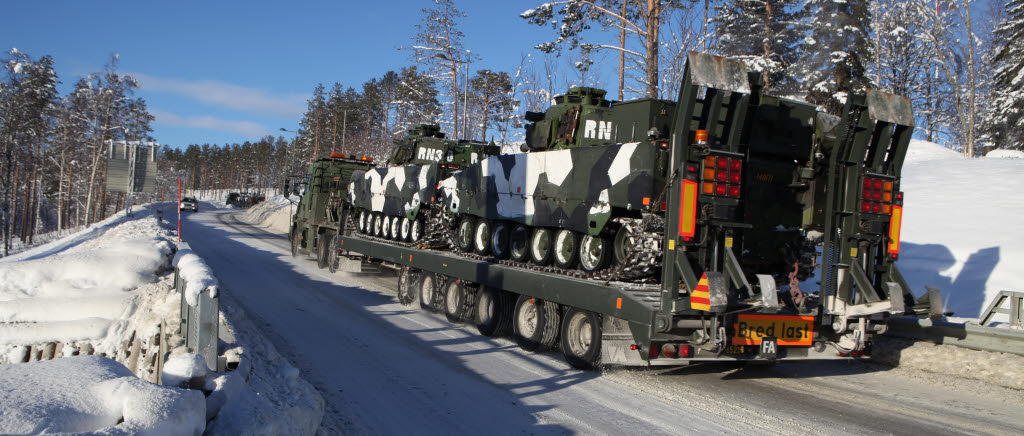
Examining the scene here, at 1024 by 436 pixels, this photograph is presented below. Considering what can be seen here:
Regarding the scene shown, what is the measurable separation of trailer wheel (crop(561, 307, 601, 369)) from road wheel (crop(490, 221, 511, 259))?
2.42 m

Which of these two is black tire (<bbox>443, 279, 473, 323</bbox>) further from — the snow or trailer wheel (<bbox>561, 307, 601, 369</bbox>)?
the snow

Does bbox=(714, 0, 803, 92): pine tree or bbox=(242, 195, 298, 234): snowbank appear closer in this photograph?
bbox=(714, 0, 803, 92): pine tree

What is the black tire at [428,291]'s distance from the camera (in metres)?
12.3

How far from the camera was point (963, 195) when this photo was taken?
18.4 meters

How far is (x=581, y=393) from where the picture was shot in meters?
7.08

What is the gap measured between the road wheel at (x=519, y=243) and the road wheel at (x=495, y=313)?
1.92 feet

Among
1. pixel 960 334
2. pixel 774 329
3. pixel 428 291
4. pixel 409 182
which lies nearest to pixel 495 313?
pixel 428 291

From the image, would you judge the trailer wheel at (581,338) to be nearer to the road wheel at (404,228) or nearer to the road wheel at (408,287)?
the road wheel at (408,287)

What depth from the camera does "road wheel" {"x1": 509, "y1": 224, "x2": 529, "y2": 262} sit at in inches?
400

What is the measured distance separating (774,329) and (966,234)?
10745 millimetres

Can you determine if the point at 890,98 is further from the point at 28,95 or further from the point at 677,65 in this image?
the point at 28,95

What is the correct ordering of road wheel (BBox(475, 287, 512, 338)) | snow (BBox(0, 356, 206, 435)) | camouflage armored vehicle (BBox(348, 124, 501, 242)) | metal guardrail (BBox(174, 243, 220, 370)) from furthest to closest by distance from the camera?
camouflage armored vehicle (BBox(348, 124, 501, 242)) → road wheel (BBox(475, 287, 512, 338)) → metal guardrail (BBox(174, 243, 220, 370)) → snow (BBox(0, 356, 206, 435))

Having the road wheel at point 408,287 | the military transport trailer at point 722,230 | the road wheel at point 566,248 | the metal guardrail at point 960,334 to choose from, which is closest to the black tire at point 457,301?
the road wheel at point 408,287

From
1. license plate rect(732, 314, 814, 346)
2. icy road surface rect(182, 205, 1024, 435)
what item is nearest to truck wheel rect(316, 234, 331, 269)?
icy road surface rect(182, 205, 1024, 435)
